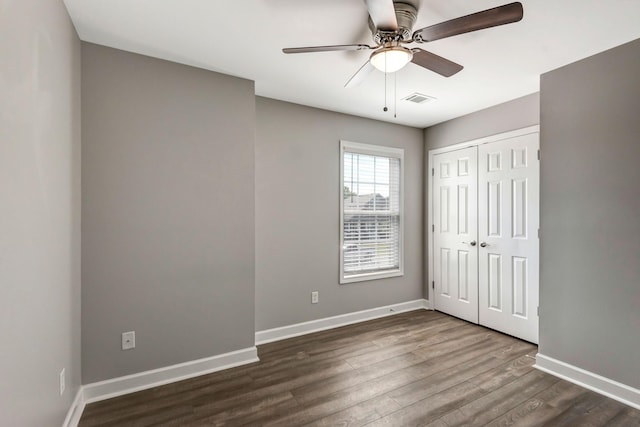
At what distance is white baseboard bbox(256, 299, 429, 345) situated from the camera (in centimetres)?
312

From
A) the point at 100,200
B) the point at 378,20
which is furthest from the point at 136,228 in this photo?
the point at 378,20

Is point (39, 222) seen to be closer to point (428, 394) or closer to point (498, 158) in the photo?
point (428, 394)

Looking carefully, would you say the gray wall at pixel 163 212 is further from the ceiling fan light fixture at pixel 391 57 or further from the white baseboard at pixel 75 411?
the ceiling fan light fixture at pixel 391 57

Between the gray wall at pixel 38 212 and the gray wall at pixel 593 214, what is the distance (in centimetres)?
344

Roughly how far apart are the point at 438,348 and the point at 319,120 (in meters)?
2.75

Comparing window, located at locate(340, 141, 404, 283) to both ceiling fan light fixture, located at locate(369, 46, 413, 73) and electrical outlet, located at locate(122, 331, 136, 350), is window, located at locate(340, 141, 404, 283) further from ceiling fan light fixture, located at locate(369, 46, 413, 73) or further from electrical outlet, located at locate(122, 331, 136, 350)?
electrical outlet, located at locate(122, 331, 136, 350)

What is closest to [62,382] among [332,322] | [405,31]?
[332,322]

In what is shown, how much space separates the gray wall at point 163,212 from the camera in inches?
84.4

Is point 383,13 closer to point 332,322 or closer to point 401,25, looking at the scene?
point 401,25

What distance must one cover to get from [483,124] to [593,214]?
5.26 ft

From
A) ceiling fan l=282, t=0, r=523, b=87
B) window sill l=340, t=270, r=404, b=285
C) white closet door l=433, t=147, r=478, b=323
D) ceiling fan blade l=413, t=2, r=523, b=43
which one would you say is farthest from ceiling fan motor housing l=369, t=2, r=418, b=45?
window sill l=340, t=270, r=404, b=285

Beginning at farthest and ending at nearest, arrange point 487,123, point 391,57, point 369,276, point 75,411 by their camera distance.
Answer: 1. point 369,276
2. point 487,123
3. point 75,411
4. point 391,57

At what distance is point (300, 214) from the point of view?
3320 mm

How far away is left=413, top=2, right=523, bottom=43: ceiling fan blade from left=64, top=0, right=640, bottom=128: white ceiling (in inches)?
10.7
